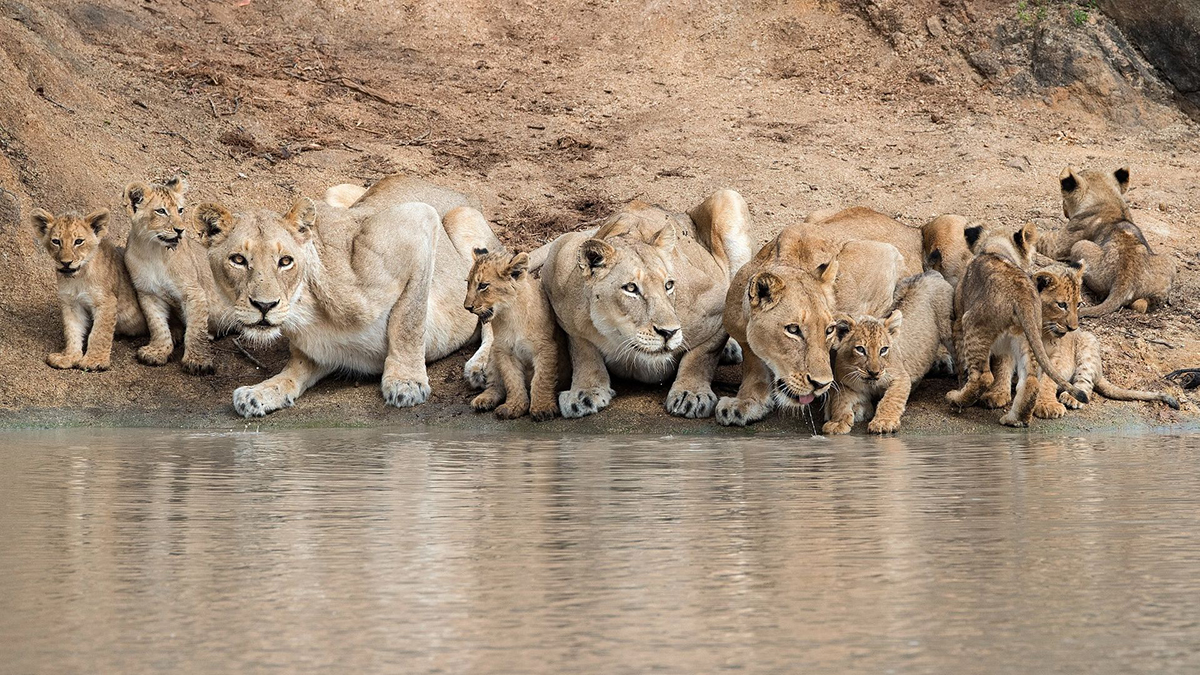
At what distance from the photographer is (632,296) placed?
32.3ft

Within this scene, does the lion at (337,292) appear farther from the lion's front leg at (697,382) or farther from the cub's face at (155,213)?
the lion's front leg at (697,382)

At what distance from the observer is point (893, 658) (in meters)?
4.20

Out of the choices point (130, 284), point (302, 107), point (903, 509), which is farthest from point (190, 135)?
point (903, 509)

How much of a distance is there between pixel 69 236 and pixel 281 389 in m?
1.83

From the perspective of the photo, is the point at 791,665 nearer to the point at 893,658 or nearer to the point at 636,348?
the point at 893,658

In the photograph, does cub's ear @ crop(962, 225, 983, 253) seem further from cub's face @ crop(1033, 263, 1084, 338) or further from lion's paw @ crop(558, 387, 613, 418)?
lion's paw @ crop(558, 387, 613, 418)

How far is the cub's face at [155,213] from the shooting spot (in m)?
11.5

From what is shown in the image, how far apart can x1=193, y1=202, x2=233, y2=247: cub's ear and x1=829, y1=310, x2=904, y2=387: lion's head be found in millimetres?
3622

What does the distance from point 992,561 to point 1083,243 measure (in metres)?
7.34

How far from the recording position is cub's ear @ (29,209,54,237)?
11422 mm

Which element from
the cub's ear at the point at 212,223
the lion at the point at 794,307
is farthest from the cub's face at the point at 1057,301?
the cub's ear at the point at 212,223

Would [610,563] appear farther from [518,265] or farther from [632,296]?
[518,265]

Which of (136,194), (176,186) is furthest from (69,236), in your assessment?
(176,186)

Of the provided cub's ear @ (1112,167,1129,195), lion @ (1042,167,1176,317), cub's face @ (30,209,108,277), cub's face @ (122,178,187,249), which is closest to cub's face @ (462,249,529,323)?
cub's face @ (122,178,187,249)
